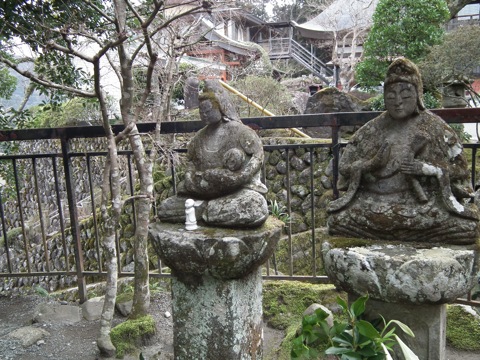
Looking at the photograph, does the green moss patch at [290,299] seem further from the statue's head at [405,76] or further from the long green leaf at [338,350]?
the statue's head at [405,76]

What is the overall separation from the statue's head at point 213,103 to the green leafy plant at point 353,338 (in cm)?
136

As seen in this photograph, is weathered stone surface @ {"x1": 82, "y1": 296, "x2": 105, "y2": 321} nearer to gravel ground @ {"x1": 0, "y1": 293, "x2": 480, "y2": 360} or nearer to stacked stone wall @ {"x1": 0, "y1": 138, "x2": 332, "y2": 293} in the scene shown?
gravel ground @ {"x1": 0, "y1": 293, "x2": 480, "y2": 360}

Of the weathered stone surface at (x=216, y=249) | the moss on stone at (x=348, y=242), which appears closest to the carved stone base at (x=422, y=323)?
the moss on stone at (x=348, y=242)

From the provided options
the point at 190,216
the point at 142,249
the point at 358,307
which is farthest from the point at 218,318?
the point at 142,249

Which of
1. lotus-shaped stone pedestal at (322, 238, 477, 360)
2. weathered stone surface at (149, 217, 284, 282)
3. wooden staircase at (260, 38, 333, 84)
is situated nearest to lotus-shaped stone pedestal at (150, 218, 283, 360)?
weathered stone surface at (149, 217, 284, 282)

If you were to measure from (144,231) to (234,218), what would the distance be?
134 cm

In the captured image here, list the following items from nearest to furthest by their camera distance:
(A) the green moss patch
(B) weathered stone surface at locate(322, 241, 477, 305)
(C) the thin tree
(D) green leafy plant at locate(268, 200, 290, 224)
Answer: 1. (B) weathered stone surface at locate(322, 241, 477, 305)
2. (C) the thin tree
3. (A) the green moss patch
4. (D) green leafy plant at locate(268, 200, 290, 224)

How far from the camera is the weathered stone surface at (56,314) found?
12.7 feet

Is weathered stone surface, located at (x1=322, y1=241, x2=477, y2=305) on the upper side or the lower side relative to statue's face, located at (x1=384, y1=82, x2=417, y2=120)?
lower

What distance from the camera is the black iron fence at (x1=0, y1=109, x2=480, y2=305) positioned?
3467 millimetres

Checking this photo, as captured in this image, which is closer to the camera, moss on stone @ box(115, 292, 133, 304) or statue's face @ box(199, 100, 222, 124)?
statue's face @ box(199, 100, 222, 124)

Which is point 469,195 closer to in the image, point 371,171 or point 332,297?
point 371,171

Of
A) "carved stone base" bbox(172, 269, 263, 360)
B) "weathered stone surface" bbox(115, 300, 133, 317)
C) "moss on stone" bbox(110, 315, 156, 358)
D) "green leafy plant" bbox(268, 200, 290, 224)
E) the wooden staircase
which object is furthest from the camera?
the wooden staircase

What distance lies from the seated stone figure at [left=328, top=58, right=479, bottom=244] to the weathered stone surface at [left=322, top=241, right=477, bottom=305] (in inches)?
5.9
